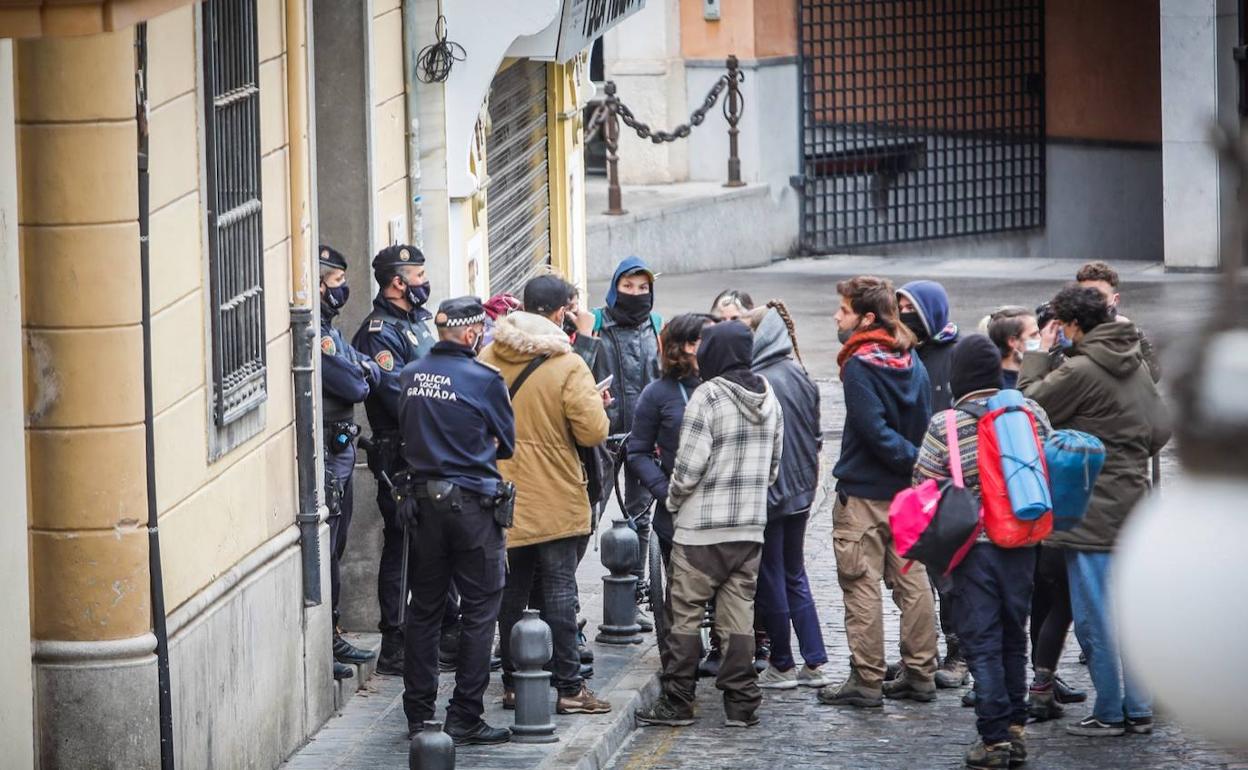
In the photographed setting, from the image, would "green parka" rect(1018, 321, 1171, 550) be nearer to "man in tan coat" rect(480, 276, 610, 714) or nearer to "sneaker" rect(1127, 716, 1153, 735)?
"sneaker" rect(1127, 716, 1153, 735)

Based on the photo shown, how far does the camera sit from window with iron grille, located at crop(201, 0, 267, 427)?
655 cm

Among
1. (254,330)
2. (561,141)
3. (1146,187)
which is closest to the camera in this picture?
(254,330)

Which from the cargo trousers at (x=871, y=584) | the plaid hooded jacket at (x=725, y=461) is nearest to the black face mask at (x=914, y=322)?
the cargo trousers at (x=871, y=584)

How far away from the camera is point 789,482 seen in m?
8.12

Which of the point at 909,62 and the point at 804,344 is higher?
the point at 909,62

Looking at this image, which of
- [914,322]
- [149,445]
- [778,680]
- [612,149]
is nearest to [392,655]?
[778,680]

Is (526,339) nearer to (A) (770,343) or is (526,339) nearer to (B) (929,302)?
(A) (770,343)

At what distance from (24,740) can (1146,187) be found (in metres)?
21.3

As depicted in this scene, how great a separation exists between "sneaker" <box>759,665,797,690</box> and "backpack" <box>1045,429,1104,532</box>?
5.83 feet

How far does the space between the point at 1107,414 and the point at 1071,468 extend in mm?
513

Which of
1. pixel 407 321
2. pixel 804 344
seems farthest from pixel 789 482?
pixel 804 344

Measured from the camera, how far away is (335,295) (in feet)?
26.1

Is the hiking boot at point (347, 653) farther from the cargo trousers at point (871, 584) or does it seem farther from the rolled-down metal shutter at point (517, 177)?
the rolled-down metal shutter at point (517, 177)

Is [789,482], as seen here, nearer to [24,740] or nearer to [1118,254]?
[24,740]
